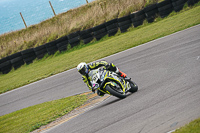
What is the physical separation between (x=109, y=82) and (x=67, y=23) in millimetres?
20370

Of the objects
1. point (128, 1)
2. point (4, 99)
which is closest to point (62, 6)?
point (128, 1)

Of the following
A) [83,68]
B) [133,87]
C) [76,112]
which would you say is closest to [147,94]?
[133,87]

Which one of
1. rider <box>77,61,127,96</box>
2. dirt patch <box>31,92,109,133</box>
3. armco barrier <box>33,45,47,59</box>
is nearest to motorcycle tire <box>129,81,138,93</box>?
rider <box>77,61,127,96</box>

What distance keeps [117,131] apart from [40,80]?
12.0 metres

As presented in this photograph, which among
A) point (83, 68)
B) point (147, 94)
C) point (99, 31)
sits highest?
point (83, 68)

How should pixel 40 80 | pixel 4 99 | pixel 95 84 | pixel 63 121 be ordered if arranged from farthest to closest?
1. pixel 40 80
2. pixel 4 99
3. pixel 63 121
4. pixel 95 84

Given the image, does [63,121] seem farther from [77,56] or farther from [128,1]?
[128,1]

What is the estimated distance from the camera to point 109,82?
885 cm

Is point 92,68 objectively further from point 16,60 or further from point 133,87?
point 16,60

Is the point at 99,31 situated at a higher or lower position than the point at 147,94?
higher

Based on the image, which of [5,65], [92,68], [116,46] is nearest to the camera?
[92,68]

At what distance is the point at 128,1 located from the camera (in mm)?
26031

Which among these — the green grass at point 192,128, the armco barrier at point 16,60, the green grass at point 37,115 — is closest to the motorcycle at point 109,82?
the green grass at point 37,115

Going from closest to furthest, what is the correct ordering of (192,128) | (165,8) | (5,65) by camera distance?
1. (192,128)
2. (165,8)
3. (5,65)
